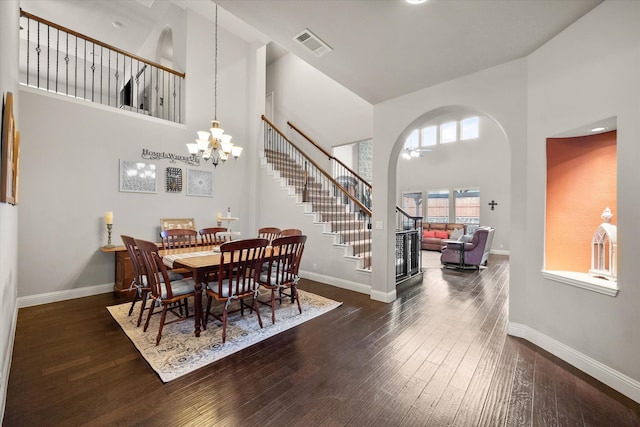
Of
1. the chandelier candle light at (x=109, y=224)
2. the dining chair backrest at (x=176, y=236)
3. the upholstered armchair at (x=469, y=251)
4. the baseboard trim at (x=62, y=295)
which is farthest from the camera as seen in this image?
the upholstered armchair at (x=469, y=251)

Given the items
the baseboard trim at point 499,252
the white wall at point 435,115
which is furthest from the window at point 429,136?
the white wall at point 435,115

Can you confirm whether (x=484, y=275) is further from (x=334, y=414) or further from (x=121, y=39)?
(x=121, y=39)

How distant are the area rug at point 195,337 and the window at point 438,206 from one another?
7.90 m

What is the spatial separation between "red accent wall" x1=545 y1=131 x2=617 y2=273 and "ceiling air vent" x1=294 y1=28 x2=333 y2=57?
2428 millimetres

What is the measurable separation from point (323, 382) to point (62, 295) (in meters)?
4.25

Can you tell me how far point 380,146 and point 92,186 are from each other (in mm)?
4567

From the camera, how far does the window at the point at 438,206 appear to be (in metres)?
10.1

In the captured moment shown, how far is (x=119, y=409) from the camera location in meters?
1.76

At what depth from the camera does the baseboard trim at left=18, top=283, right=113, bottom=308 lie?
3.61m

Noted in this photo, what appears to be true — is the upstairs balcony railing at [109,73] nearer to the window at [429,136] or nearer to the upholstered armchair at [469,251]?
the upholstered armchair at [469,251]

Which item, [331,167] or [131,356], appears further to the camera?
[331,167]

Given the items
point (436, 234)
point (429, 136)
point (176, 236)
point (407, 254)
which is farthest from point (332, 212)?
point (429, 136)

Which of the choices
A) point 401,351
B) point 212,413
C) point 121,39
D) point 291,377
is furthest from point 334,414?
point 121,39

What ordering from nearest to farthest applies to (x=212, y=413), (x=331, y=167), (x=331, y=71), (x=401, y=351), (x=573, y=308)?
1. (x=212, y=413)
2. (x=573, y=308)
3. (x=401, y=351)
4. (x=331, y=71)
5. (x=331, y=167)
